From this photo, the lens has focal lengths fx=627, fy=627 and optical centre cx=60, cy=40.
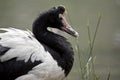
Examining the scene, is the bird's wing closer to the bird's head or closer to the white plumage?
the white plumage

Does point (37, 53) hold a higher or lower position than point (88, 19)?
higher

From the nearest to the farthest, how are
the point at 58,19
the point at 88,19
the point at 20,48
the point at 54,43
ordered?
the point at 20,48 < the point at 54,43 < the point at 58,19 < the point at 88,19

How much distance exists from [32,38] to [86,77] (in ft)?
2.28

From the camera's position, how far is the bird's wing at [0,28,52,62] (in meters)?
6.27

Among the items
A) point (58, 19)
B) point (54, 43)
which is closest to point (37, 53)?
point (54, 43)

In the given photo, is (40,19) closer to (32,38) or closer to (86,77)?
(32,38)

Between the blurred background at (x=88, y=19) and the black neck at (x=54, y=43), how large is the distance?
2.31 meters

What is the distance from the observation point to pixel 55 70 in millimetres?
6418

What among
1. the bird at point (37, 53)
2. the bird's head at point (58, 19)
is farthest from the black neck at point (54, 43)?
the bird's head at point (58, 19)

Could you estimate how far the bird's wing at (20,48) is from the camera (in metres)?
6.27

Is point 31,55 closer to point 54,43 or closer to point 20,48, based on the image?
point 20,48

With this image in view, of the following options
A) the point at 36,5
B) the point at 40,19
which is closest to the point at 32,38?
the point at 40,19

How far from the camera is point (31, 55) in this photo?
6.35 m

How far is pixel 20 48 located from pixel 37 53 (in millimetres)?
182
